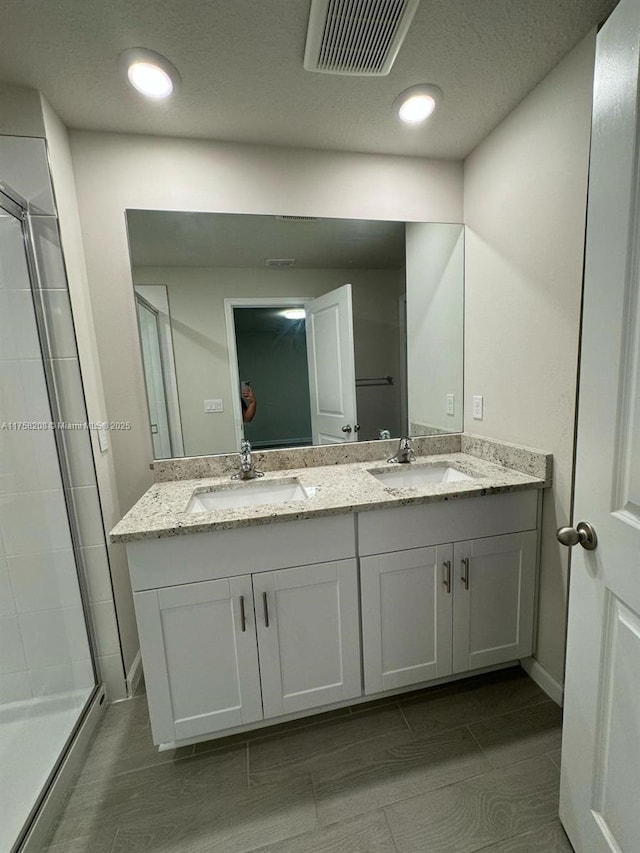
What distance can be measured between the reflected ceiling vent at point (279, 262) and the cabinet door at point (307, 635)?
53.9 inches

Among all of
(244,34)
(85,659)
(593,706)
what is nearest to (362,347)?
(244,34)

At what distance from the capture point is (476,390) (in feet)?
5.96

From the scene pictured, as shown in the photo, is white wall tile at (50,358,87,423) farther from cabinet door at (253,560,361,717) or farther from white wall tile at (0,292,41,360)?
cabinet door at (253,560,361,717)

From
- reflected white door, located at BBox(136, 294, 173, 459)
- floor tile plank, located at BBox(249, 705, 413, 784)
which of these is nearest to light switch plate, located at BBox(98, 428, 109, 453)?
reflected white door, located at BBox(136, 294, 173, 459)

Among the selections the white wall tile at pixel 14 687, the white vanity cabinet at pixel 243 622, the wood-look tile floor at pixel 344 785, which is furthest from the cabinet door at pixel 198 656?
the white wall tile at pixel 14 687

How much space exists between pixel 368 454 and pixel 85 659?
60.4 inches

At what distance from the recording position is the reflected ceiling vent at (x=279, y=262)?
5.65 feet

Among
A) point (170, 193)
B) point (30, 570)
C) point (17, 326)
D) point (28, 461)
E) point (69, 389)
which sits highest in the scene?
point (170, 193)

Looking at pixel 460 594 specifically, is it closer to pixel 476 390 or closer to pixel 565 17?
pixel 476 390

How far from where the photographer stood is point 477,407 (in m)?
1.82

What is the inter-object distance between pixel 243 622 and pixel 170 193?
173cm

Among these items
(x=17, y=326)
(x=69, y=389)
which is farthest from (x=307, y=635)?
(x=17, y=326)

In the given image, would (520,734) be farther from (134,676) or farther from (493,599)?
(134,676)

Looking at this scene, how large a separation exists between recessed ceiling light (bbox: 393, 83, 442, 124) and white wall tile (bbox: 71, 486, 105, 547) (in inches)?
75.0
